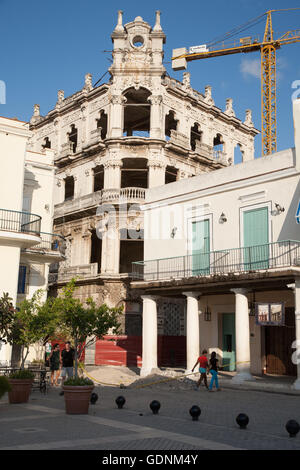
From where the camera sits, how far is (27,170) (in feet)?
99.5

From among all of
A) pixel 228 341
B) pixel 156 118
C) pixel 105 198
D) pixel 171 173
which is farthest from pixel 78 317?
pixel 156 118

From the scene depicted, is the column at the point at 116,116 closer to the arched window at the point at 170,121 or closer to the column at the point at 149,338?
the arched window at the point at 170,121

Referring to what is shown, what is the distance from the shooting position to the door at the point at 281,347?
81.5 ft

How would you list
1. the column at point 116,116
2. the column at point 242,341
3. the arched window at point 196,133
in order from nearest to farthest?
1. the column at point 242,341
2. the column at point 116,116
3. the arched window at point 196,133

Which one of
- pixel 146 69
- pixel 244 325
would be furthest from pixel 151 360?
pixel 146 69

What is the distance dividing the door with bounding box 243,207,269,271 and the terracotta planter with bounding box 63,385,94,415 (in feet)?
35.3

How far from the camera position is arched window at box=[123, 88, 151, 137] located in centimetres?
4023

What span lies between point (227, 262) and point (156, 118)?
711 inches

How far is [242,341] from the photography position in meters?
22.1

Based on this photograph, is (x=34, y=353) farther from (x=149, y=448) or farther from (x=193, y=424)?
(x=149, y=448)

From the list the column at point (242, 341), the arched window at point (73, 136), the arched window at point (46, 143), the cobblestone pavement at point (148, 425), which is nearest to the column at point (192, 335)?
the column at point (242, 341)

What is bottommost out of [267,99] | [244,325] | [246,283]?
[244,325]

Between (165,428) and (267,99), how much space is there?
47.4m

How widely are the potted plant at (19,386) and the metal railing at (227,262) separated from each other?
10.2m
